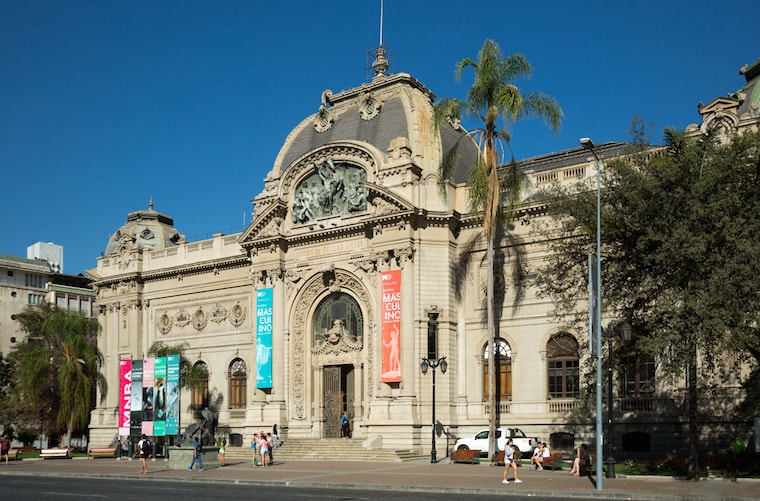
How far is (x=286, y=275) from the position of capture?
52.9 meters

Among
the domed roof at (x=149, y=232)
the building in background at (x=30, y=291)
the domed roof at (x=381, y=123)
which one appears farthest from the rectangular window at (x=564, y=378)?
the building in background at (x=30, y=291)

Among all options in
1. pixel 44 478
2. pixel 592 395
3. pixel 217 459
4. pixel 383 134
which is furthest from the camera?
pixel 383 134

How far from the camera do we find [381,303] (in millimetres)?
47406

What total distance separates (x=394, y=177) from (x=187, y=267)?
20.0 metres

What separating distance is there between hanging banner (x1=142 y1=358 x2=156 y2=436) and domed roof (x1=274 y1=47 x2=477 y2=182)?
14.9 meters

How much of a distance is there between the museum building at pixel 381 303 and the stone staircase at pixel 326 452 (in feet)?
2.78

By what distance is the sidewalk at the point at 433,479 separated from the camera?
2633 centimetres

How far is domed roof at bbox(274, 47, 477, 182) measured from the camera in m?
50.1

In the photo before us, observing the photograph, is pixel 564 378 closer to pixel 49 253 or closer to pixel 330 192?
pixel 330 192

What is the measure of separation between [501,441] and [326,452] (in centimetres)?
1028

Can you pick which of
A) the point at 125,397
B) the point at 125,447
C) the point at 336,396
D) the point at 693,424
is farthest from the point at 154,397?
the point at 693,424

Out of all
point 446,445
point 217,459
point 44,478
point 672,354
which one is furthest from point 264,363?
point 672,354

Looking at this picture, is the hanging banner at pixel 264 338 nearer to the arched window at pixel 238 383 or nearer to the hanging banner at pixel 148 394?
the arched window at pixel 238 383

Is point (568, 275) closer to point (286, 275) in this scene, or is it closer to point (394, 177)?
point (394, 177)
